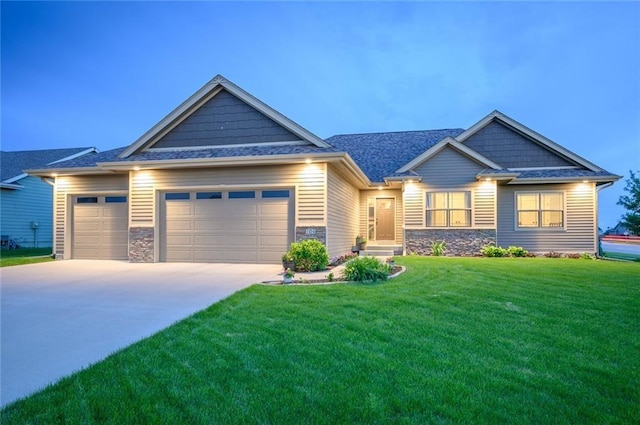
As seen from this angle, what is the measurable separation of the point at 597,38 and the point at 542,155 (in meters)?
75.1

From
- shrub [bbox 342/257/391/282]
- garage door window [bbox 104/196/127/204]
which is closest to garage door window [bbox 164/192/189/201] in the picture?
garage door window [bbox 104/196/127/204]

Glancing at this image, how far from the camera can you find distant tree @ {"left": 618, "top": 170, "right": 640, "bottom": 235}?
1750 cm

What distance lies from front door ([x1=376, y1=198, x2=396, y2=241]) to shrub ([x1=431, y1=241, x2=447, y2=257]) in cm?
213

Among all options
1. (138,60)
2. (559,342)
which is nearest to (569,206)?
(559,342)

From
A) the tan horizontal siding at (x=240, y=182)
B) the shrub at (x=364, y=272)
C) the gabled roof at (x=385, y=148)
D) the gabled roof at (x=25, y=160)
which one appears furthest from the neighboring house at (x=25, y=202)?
the shrub at (x=364, y=272)

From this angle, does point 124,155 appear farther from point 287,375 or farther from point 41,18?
point 41,18

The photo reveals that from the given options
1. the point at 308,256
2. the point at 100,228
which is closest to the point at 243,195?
the point at 308,256

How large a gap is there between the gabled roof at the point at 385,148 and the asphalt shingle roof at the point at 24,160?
17.6 m

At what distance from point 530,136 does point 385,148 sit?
6.77 m

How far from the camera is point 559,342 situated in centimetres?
416

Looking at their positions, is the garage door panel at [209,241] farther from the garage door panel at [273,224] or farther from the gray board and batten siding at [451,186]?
the gray board and batten siding at [451,186]

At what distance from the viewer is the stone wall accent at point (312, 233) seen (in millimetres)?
10906

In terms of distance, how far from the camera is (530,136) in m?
15.4

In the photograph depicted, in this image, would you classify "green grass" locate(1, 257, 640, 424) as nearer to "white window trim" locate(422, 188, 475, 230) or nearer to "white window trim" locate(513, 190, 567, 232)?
"white window trim" locate(422, 188, 475, 230)
